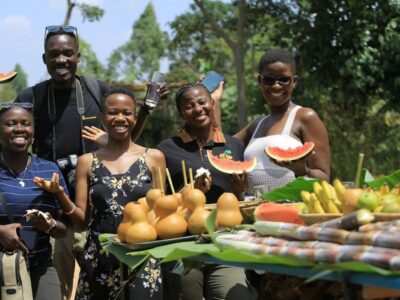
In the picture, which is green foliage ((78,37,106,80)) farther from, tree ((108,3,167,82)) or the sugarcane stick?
the sugarcane stick

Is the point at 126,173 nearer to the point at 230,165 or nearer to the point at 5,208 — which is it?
the point at 230,165

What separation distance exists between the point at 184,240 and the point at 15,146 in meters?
1.60

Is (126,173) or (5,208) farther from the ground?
(126,173)

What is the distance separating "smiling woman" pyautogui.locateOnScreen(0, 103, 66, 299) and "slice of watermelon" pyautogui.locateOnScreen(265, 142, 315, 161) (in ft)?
5.03

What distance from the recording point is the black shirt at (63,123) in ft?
18.7

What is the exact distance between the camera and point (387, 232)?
2801 millimetres

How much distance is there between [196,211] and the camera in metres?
4.05

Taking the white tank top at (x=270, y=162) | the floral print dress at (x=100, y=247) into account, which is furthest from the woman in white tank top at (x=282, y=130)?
the floral print dress at (x=100, y=247)

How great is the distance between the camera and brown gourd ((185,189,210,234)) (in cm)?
395

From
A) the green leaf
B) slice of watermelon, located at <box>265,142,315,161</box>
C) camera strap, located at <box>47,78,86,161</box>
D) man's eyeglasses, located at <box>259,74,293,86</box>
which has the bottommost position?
the green leaf

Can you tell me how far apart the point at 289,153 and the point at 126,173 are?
115 centimetres

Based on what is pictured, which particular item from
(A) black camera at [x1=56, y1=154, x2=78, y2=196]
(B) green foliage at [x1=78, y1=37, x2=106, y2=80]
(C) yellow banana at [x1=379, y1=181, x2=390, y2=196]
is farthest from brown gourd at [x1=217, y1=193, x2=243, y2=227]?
(B) green foliage at [x1=78, y1=37, x2=106, y2=80]

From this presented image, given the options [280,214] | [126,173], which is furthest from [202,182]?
[280,214]

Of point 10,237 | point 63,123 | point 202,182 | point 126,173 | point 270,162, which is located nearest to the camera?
point 202,182
